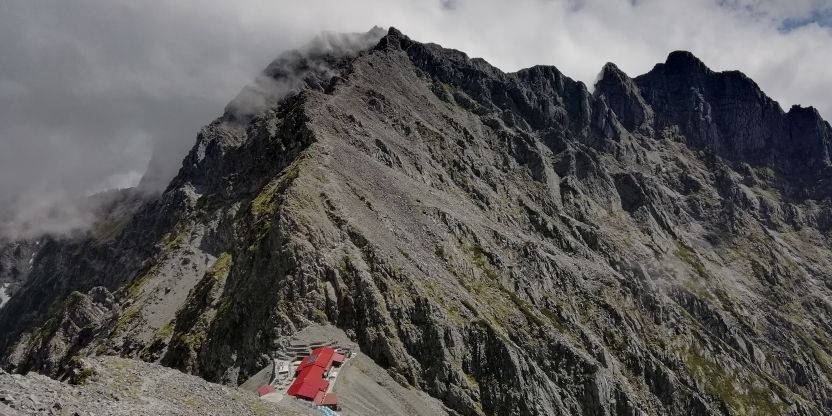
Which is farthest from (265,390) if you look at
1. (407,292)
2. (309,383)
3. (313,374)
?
(407,292)

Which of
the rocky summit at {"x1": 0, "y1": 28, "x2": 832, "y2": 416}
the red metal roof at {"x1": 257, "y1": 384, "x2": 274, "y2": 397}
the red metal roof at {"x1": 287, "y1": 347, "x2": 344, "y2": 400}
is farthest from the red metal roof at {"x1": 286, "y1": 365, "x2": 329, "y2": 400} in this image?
the rocky summit at {"x1": 0, "y1": 28, "x2": 832, "y2": 416}

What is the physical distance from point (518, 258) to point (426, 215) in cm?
2969

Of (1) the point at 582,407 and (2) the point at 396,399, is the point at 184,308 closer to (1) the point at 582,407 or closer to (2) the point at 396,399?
(2) the point at 396,399

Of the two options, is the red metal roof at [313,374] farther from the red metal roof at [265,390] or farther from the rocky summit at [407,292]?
the rocky summit at [407,292]

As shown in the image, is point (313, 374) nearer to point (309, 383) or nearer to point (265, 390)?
point (309, 383)

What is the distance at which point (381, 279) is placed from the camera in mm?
99188

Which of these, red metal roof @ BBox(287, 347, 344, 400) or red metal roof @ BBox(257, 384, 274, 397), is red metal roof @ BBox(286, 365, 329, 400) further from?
red metal roof @ BBox(257, 384, 274, 397)

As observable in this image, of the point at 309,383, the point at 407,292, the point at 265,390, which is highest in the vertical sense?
the point at 407,292

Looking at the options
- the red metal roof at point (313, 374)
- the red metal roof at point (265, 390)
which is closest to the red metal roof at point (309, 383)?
the red metal roof at point (313, 374)

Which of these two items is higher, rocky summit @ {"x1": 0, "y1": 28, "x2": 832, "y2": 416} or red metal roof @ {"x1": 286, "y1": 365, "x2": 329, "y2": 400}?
rocky summit @ {"x1": 0, "y1": 28, "x2": 832, "y2": 416}

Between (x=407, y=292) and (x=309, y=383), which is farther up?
(x=407, y=292)

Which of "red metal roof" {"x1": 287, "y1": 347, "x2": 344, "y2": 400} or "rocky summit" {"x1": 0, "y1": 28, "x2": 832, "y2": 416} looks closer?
"red metal roof" {"x1": 287, "y1": 347, "x2": 344, "y2": 400}

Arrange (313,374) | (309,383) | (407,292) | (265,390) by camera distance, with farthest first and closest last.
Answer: (407,292)
(313,374)
(309,383)
(265,390)

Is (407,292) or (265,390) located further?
(407,292)
